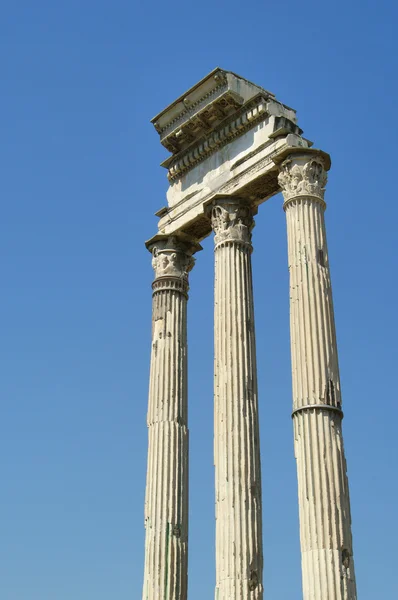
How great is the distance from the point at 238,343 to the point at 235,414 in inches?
74.5

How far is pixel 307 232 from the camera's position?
2216 centimetres

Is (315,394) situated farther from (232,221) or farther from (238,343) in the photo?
(232,221)

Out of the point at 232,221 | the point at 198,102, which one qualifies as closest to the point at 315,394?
the point at 232,221

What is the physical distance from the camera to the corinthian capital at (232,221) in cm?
2484

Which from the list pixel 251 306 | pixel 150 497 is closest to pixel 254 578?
pixel 150 497

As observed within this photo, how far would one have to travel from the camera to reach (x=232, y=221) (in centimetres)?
2497

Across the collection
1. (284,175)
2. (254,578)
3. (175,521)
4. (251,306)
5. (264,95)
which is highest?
(264,95)

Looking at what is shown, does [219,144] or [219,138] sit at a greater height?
[219,138]

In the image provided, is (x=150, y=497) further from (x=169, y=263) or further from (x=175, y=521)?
(x=169, y=263)

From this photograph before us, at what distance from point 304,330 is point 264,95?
771cm

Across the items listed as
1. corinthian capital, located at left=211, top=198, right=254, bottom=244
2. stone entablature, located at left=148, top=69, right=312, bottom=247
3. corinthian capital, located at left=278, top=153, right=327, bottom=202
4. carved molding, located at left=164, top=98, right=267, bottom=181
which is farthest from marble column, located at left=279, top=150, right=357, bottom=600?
carved molding, located at left=164, top=98, right=267, bottom=181

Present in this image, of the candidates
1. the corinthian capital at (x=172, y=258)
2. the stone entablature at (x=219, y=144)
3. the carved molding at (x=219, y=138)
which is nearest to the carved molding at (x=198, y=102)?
the stone entablature at (x=219, y=144)

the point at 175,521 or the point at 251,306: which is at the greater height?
the point at 251,306

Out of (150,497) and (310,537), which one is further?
(150,497)
